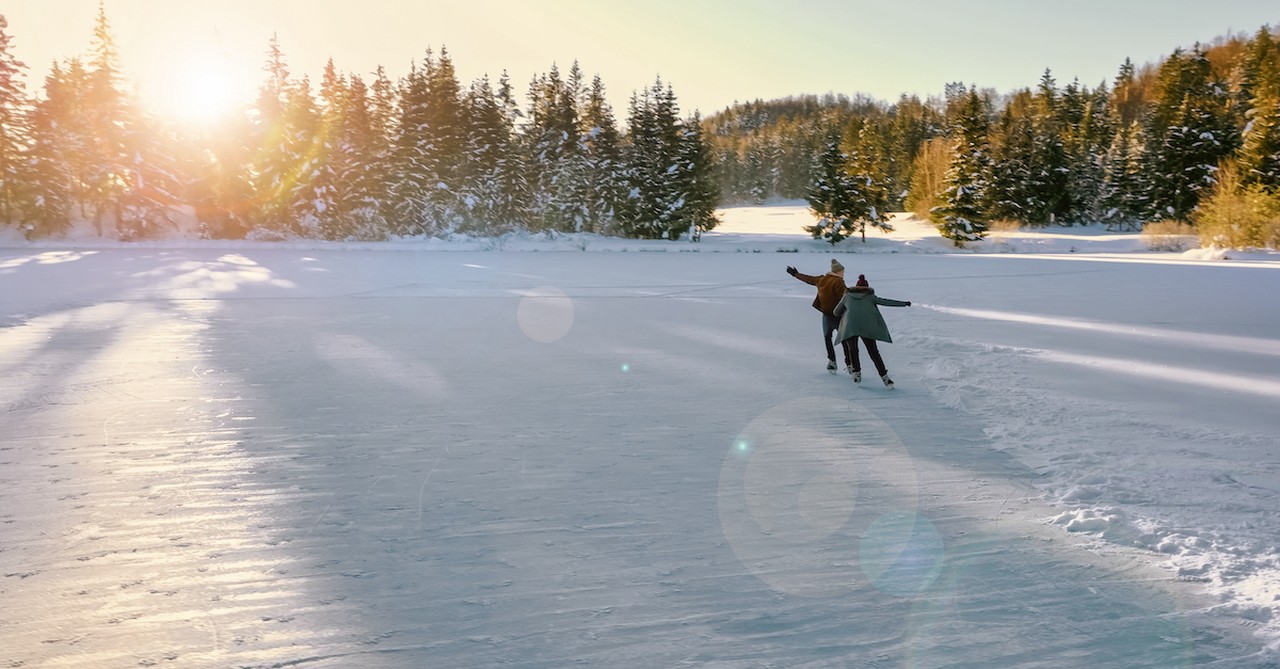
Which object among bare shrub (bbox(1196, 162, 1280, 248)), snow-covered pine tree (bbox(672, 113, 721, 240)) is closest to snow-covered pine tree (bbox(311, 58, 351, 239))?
snow-covered pine tree (bbox(672, 113, 721, 240))

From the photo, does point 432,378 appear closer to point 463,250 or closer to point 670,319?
point 670,319

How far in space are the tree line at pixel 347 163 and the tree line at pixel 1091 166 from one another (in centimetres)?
1141

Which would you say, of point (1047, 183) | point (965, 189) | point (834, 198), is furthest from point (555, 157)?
point (1047, 183)

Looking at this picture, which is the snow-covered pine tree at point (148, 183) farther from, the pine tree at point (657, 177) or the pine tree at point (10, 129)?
the pine tree at point (657, 177)

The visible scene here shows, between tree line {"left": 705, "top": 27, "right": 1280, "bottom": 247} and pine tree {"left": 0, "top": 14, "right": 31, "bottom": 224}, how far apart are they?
45.7 m

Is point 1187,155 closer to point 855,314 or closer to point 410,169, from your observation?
point 410,169

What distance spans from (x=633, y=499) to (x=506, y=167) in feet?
152

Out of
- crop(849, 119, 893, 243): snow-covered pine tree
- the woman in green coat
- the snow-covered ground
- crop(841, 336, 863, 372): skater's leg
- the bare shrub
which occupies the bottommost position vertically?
the snow-covered ground

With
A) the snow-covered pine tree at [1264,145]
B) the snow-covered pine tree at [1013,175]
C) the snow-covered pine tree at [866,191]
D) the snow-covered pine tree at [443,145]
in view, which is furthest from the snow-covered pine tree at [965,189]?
the snow-covered pine tree at [443,145]

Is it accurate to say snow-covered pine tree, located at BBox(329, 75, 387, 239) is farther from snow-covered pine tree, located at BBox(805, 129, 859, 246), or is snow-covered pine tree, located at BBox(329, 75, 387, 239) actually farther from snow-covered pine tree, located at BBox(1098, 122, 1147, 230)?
snow-covered pine tree, located at BBox(1098, 122, 1147, 230)

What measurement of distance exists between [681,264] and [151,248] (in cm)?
2743

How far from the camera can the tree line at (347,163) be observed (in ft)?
128

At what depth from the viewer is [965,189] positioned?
43.7 meters

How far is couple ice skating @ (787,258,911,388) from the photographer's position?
7973 millimetres
